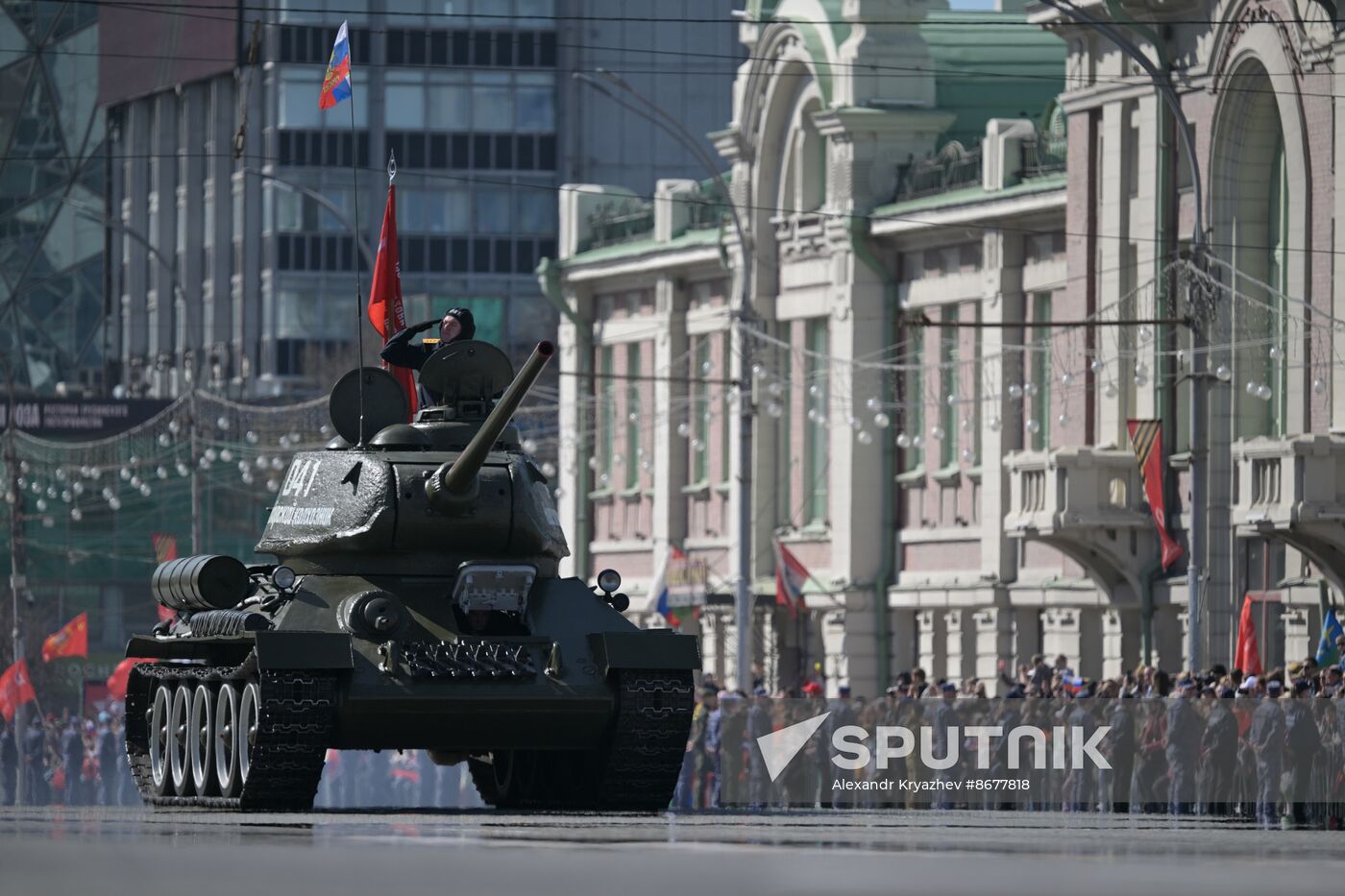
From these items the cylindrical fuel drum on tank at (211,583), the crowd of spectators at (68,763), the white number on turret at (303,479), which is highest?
the white number on turret at (303,479)

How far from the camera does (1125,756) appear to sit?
30031mm

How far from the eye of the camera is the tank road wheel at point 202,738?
1056 inches

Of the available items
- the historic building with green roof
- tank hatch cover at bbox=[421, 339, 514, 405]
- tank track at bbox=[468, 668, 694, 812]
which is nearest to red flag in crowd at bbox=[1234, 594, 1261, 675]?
the historic building with green roof

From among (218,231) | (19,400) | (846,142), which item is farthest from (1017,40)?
(218,231)

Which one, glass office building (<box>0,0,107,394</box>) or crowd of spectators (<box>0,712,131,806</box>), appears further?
glass office building (<box>0,0,107,394</box>)

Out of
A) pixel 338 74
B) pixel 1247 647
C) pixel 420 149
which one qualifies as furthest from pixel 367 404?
pixel 420 149

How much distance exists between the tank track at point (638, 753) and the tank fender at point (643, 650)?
96 mm

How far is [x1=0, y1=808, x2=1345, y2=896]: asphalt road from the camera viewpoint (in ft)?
54.5

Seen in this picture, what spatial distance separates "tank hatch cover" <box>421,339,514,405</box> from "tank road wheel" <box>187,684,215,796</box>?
2.87 m

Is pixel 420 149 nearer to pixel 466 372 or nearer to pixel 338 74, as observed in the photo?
pixel 338 74

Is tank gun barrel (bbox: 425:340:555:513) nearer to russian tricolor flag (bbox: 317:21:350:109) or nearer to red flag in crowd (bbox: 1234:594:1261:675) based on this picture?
russian tricolor flag (bbox: 317:21:350:109)

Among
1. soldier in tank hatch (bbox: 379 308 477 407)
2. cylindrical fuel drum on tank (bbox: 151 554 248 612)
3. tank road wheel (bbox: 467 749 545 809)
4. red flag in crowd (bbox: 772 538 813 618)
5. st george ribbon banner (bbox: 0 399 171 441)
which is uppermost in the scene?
st george ribbon banner (bbox: 0 399 171 441)

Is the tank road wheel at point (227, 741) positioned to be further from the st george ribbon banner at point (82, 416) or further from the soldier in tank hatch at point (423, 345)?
the st george ribbon banner at point (82, 416)

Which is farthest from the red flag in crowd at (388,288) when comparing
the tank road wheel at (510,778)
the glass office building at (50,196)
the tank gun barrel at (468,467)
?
the glass office building at (50,196)
